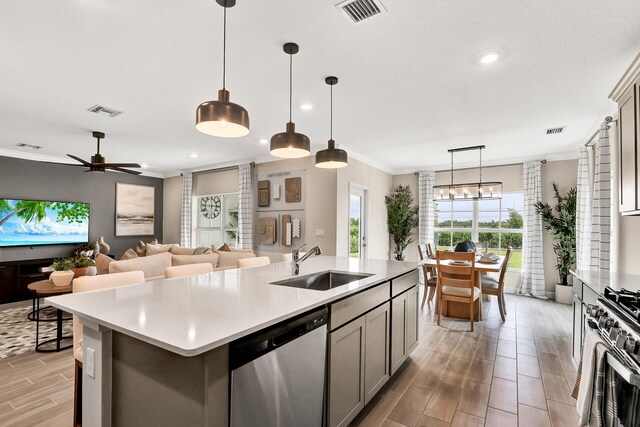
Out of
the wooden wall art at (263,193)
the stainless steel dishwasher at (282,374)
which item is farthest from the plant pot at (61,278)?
the stainless steel dishwasher at (282,374)

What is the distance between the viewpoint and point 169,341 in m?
1.07

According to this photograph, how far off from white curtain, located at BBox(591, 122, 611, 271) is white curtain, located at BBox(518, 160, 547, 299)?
2401mm

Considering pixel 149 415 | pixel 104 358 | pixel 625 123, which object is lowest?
pixel 149 415

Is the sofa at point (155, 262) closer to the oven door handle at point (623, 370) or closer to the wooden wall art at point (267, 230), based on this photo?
the wooden wall art at point (267, 230)

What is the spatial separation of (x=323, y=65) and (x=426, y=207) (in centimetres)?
493

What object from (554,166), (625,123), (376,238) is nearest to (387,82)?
(625,123)

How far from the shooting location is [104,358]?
1.32 m

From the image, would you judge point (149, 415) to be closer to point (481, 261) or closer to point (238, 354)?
point (238, 354)

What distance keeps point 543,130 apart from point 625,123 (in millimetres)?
2134

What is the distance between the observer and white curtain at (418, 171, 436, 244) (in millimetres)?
6805

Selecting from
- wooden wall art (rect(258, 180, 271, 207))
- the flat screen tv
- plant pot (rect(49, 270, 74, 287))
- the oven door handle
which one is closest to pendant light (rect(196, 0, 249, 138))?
the oven door handle

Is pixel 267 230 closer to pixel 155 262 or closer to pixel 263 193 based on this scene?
pixel 263 193

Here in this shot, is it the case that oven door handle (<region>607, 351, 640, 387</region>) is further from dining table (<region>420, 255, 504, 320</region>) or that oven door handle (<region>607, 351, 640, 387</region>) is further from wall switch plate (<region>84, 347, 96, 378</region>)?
dining table (<region>420, 255, 504, 320</region>)

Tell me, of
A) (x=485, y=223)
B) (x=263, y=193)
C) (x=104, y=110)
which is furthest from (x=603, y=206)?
(x=104, y=110)
